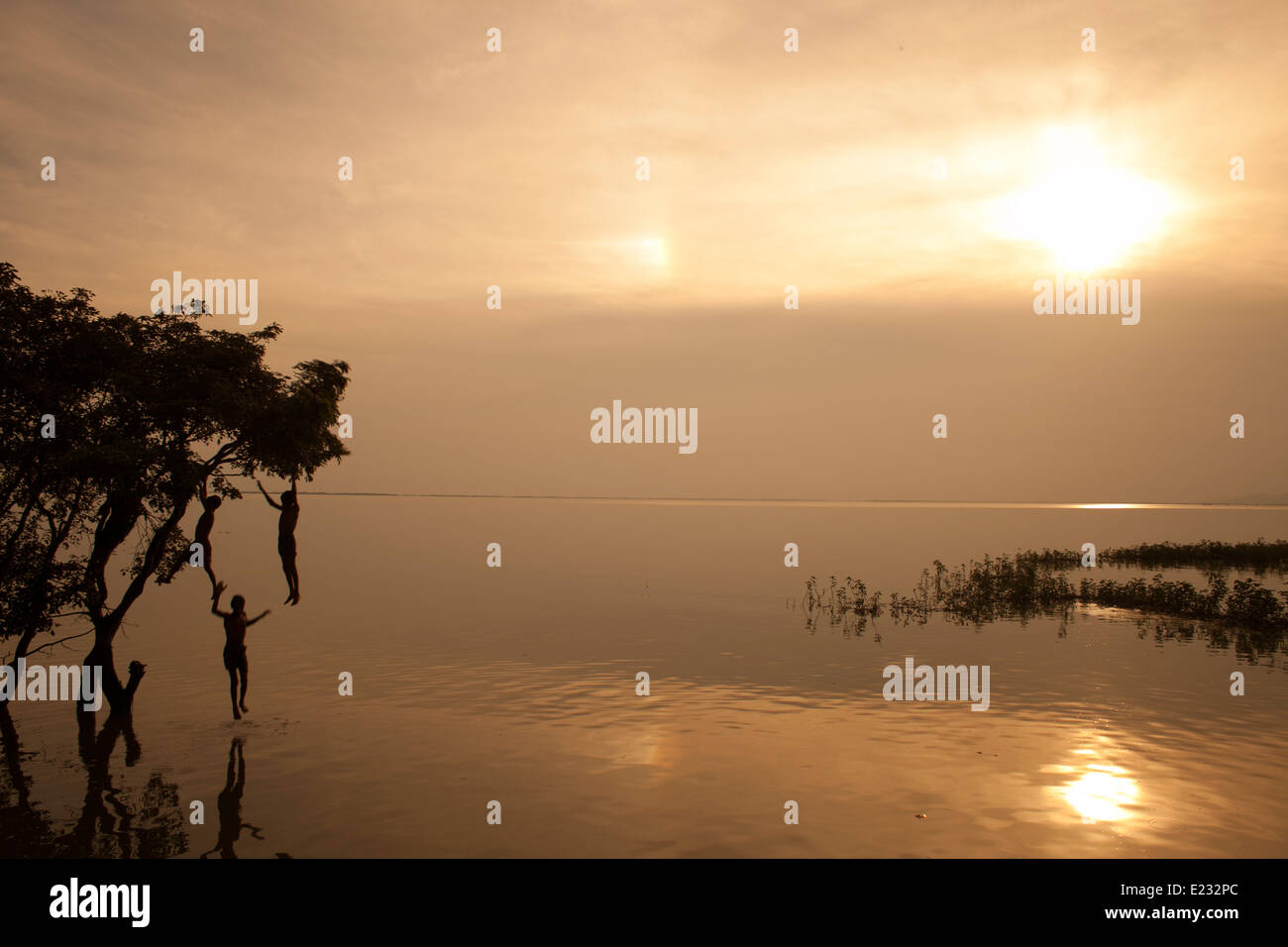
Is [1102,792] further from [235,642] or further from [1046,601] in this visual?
[1046,601]

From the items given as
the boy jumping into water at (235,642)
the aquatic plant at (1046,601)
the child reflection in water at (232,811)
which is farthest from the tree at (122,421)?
the aquatic plant at (1046,601)

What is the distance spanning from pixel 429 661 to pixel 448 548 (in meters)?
65.2

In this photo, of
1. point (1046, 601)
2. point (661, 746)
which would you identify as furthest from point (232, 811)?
point (1046, 601)

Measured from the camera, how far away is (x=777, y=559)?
7950cm

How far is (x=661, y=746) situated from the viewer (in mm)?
20703

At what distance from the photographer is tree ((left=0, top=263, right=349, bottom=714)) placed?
21.3 meters

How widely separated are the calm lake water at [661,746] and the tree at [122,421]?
463 cm

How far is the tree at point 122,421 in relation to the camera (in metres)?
21.3

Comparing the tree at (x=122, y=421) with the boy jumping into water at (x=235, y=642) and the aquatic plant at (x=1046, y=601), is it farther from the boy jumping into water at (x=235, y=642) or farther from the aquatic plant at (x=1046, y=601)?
the aquatic plant at (x=1046, y=601)

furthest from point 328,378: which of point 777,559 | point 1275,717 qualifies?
point 777,559

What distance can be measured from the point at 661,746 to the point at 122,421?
17330mm

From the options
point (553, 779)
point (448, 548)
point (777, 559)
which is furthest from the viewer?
point (448, 548)
